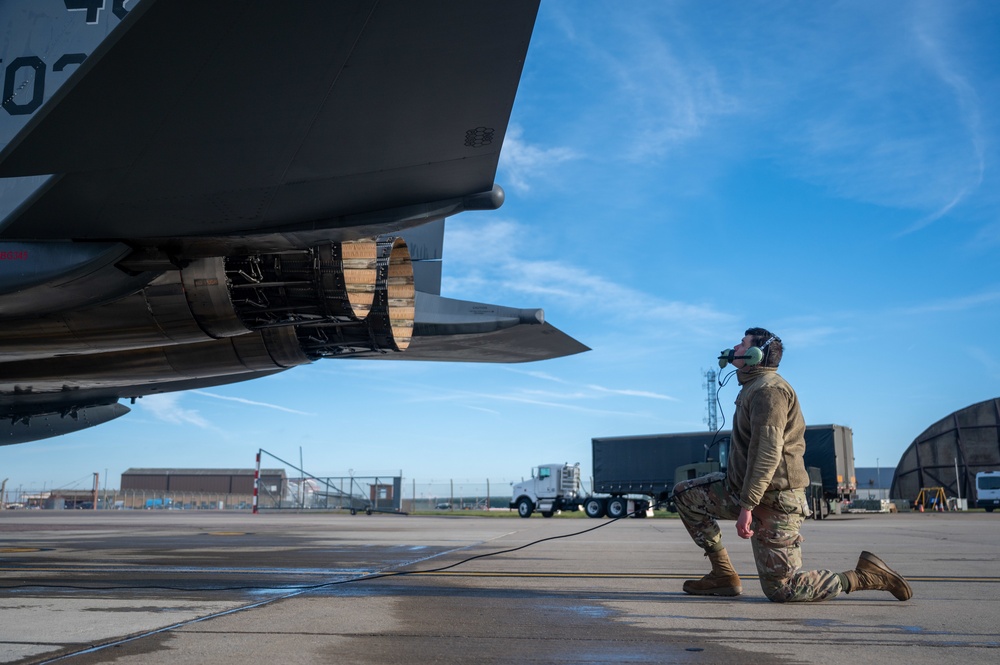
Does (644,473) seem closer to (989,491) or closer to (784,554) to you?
(989,491)

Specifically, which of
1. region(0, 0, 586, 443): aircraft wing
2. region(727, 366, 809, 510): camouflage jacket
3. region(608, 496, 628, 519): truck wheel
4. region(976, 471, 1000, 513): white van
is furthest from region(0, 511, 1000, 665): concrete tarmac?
region(976, 471, 1000, 513): white van

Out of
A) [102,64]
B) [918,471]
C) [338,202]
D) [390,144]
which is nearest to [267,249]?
[338,202]

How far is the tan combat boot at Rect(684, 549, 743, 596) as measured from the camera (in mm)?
5133

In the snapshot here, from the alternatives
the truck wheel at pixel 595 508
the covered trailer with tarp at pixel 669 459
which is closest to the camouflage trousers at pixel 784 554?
the covered trailer with tarp at pixel 669 459

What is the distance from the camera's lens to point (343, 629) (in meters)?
3.82

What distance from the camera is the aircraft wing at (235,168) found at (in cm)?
383

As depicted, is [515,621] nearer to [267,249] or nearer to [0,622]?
[0,622]

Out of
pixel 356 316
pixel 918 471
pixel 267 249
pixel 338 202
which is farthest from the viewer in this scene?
pixel 918 471

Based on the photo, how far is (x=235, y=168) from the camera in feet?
15.8

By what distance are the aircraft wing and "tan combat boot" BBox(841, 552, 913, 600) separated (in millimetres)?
3609

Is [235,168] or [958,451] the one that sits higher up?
[235,168]

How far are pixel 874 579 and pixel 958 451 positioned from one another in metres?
50.6

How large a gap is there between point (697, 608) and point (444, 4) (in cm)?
389

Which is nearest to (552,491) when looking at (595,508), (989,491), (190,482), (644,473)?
(595,508)
